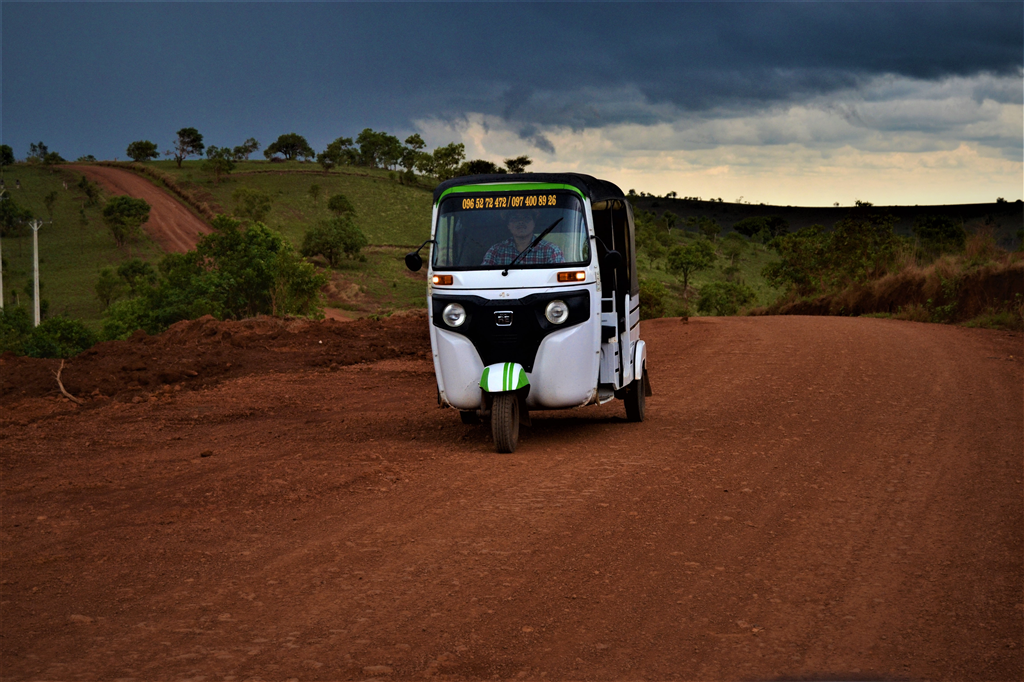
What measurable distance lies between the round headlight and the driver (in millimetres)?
491

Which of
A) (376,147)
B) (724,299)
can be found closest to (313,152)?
(376,147)

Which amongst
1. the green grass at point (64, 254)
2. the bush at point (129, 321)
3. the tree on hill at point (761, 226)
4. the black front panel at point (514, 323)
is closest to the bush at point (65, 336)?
the bush at point (129, 321)

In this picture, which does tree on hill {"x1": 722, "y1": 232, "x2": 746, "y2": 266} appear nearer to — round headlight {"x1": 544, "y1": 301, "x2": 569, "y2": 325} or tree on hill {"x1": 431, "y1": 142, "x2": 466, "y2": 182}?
tree on hill {"x1": 431, "y1": 142, "x2": 466, "y2": 182}

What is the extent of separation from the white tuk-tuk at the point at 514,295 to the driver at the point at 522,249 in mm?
11

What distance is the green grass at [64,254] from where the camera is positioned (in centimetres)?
6006

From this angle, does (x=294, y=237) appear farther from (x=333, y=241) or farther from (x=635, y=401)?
(x=635, y=401)

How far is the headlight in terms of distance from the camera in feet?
30.9

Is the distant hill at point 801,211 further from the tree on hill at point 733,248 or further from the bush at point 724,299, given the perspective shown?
the bush at point 724,299

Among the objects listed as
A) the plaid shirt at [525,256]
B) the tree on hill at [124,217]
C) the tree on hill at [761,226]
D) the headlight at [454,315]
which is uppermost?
the tree on hill at [761,226]

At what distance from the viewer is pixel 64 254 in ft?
238

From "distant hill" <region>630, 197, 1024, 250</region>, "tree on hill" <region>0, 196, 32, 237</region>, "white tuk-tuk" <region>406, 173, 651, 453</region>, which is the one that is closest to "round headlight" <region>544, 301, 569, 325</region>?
"white tuk-tuk" <region>406, 173, 651, 453</region>

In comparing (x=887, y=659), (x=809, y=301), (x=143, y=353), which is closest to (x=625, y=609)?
(x=887, y=659)

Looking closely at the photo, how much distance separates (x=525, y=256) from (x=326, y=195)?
89710 millimetres

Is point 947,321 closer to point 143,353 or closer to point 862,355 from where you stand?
point 862,355
